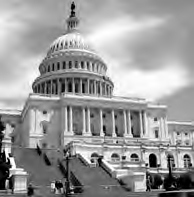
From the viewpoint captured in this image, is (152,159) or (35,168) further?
(152,159)

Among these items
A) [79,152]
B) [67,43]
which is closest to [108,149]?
[79,152]

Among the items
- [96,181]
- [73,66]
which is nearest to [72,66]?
[73,66]

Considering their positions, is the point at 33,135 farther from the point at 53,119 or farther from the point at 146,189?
the point at 146,189

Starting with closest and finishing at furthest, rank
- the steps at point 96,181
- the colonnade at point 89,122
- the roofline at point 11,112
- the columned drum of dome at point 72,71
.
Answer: the steps at point 96,181 < the colonnade at point 89,122 < the roofline at point 11,112 < the columned drum of dome at point 72,71

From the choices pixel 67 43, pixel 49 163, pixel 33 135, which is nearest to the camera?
pixel 49 163

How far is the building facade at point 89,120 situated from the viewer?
7714 cm

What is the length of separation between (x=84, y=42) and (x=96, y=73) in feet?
52.2

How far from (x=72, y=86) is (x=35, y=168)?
57612 millimetres

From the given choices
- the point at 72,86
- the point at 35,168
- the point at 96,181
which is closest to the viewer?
the point at 96,181

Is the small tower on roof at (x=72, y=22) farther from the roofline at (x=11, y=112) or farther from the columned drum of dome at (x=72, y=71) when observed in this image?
the roofline at (x=11, y=112)

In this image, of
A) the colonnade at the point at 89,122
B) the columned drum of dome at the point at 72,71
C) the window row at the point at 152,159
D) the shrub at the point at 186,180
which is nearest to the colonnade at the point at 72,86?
the columned drum of dome at the point at 72,71

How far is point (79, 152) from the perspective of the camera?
71.1 m

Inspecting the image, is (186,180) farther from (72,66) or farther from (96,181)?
(72,66)

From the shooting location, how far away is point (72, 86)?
4230 inches
